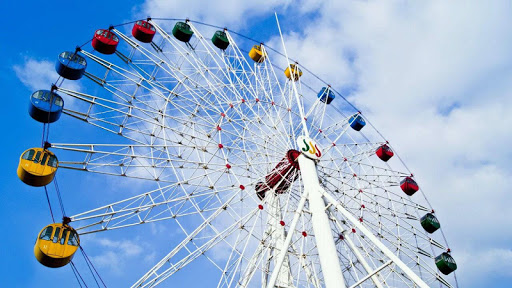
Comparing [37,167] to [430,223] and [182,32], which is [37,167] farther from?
[430,223]

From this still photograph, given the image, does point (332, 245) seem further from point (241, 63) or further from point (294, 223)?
point (241, 63)

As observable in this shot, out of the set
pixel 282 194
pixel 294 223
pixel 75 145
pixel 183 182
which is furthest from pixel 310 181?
pixel 75 145

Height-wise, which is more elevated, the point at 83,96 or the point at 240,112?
the point at 240,112

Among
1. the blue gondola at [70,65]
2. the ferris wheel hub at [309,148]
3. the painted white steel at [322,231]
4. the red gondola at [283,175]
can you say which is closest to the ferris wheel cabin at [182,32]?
the blue gondola at [70,65]

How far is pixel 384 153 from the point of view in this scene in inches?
964

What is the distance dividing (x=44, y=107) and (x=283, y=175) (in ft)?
33.5

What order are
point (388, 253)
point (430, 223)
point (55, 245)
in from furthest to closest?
point (430, 223) → point (55, 245) → point (388, 253)

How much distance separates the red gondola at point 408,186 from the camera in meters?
23.6

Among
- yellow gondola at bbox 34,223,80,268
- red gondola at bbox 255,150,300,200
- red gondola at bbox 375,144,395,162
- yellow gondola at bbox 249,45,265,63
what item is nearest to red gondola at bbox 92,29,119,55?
yellow gondola at bbox 249,45,265,63

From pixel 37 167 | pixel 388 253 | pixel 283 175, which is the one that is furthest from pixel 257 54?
pixel 388 253

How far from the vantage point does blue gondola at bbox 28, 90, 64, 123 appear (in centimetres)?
1602

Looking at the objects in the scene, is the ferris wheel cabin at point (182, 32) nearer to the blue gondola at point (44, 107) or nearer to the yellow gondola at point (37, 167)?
the blue gondola at point (44, 107)

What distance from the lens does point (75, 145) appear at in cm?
1577

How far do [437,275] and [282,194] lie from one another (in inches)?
335
